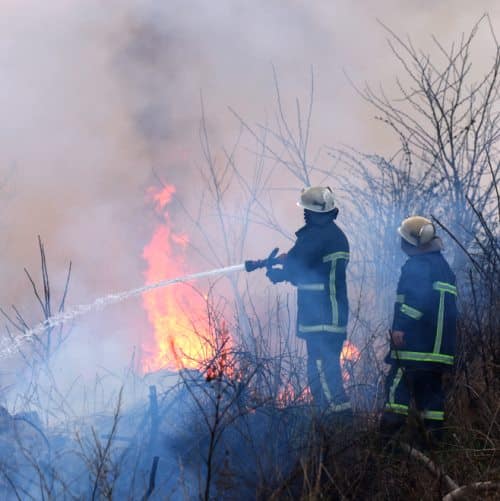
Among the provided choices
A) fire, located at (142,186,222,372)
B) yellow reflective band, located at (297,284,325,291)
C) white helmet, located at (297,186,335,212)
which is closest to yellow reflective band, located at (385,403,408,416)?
yellow reflective band, located at (297,284,325,291)

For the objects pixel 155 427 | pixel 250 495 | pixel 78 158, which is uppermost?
pixel 78 158

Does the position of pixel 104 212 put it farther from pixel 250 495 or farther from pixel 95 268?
pixel 250 495

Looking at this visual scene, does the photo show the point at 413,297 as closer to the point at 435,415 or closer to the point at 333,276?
the point at 333,276

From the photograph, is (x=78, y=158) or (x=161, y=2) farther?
(x=161, y=2)

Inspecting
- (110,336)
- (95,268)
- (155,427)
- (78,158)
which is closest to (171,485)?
(155,427)

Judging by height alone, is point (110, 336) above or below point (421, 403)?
above

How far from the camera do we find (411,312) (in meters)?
5.45

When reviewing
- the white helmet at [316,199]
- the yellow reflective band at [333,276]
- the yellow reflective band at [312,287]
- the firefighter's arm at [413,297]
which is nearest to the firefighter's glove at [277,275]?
the yellow reflective band at [312,287]

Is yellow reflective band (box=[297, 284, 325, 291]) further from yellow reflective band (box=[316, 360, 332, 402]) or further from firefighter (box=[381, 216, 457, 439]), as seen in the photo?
firefighter (box=[381, 216, 457, 439])

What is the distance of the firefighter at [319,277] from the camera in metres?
5.84

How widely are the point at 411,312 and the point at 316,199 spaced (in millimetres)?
1211

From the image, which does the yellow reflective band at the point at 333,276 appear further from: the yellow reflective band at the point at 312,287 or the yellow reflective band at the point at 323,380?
the yellow reflective band at the point at 323,380

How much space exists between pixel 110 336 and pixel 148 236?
1585 mm

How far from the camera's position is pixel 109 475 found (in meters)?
4.55
